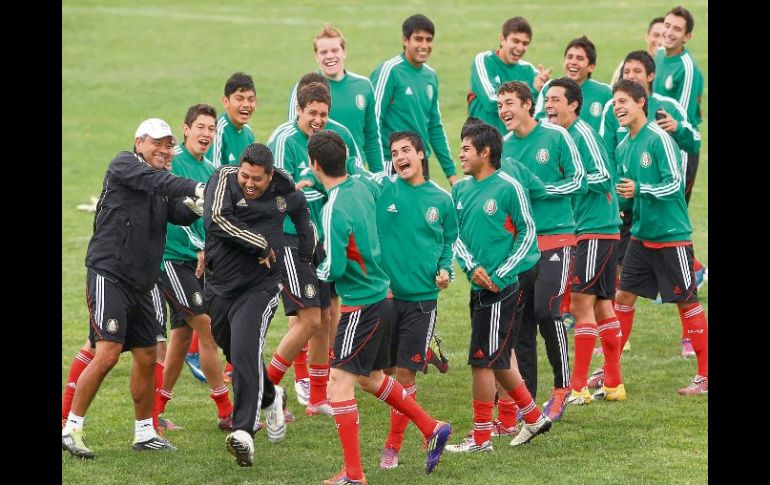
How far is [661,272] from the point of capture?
33.6ft

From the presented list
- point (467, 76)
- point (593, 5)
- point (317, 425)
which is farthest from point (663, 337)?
point (593, 5)

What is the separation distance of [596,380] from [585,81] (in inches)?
105

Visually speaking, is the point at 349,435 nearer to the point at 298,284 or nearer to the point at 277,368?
the point at 277,368

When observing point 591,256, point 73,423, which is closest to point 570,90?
point 591,256

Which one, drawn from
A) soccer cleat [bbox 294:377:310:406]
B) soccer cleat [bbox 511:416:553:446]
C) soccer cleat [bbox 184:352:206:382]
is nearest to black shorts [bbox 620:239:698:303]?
soccer cleat [bbox 511:416:553:446]

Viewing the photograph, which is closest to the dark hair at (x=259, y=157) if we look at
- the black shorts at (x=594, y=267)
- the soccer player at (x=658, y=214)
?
the black shorts at (x=594, y=267)

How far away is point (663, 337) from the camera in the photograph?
12.2 m

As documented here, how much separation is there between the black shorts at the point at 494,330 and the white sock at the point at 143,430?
2.28 m

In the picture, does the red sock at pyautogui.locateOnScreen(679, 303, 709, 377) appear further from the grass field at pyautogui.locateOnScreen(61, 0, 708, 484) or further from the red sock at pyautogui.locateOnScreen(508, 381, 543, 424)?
the red sock at pyautogui.locateOnScreen(508, 381, 543, 424)

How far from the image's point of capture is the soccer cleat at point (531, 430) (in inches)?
342

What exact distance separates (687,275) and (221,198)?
4042 millimetres

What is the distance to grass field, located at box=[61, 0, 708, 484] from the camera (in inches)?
328

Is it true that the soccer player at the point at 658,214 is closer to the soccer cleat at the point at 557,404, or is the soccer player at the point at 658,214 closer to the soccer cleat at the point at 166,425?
the soccer cleat at the point at 557,404

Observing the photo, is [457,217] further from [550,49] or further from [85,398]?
[550,49]
